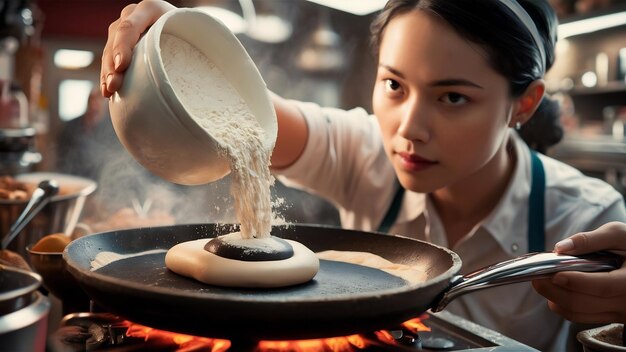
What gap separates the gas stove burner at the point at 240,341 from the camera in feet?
3.02

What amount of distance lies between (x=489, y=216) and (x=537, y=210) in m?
0.15

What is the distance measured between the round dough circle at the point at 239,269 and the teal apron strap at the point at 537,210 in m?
0.88

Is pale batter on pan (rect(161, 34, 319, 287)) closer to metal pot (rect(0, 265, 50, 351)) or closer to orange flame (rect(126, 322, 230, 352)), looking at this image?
orange flame (rect(126, 322, 230, 352))

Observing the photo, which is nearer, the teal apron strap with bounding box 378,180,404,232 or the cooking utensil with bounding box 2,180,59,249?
the cooking utensil with bounding box 2,180,59,249

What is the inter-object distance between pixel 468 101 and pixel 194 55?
2.15 ft

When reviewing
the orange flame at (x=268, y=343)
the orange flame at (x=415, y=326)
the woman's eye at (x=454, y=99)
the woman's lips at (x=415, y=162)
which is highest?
the woman's eye at (x=454, y=99)

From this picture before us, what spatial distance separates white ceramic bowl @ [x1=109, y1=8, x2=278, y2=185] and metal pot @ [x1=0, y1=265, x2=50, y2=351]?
329 mm

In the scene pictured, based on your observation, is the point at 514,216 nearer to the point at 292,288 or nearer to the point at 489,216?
the point at 489,216

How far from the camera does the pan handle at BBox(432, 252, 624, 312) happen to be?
991 millimetres

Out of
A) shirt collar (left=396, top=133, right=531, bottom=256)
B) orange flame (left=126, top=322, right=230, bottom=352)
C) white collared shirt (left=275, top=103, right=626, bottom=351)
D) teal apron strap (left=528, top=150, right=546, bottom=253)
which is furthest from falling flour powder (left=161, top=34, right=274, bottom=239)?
teal apron strap (left=528, top=150, right=546, bottom=253)

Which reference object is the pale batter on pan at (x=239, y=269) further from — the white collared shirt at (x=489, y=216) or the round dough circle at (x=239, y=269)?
the white collared shirt at (x=489, y=216)

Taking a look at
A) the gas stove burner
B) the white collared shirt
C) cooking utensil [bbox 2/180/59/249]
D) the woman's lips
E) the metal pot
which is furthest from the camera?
the white collared shirt

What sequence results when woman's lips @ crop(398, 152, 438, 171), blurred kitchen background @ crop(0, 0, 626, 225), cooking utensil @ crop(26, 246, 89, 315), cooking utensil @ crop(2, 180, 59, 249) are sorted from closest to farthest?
cooking utensil @ crop(26, 246, 89, 315) → cooking utensil @ crop(2, 180, 59, 249) → woman's lips @ crop(398, 152, 438, 171) → blurred kitchen background @ crop(0, 0, 626, 225)

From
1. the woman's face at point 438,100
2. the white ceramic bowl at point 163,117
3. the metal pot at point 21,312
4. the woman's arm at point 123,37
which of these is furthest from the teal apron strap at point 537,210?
the metal pot at point 21,312
